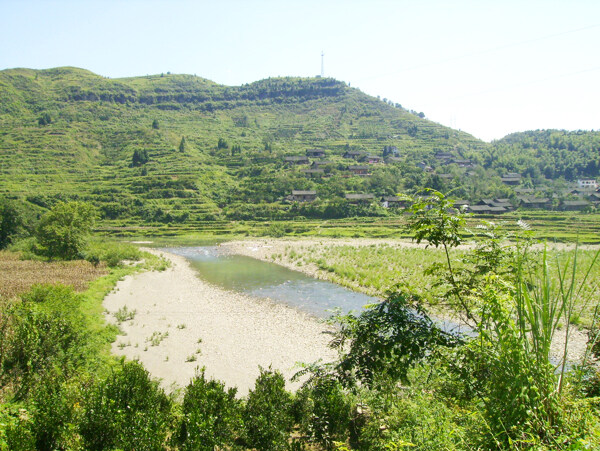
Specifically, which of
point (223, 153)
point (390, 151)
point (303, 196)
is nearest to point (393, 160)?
point (390, 151)

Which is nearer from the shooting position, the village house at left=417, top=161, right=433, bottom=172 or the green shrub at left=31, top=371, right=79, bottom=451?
the green shrub at left=31, top=371, right=79, bottom=451

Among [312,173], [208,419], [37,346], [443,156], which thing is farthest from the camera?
[443,156]

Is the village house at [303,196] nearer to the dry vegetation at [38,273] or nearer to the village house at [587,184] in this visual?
the dry vegetation at [38,273]

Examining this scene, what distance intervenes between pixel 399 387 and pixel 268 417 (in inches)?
122

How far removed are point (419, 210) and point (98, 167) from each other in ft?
371

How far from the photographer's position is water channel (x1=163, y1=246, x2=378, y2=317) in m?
26.9

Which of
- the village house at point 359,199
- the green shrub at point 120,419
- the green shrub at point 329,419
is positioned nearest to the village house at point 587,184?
the village house at point 359,199

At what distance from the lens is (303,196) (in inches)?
3255

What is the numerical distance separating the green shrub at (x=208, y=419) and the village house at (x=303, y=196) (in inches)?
2867

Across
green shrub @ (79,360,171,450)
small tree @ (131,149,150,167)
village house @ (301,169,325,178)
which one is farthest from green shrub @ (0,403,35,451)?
small tree @ (131,149,150,167)

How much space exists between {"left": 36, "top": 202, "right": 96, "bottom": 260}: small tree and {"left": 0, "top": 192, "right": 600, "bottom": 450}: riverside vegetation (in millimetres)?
27500

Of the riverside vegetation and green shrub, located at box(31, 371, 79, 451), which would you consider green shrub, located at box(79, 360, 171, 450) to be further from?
green shrub, located at box(31, 371, 79, 451)

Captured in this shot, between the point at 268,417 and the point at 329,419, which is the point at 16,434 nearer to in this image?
the point at 268,417

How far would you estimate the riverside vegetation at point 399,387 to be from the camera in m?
3.64
